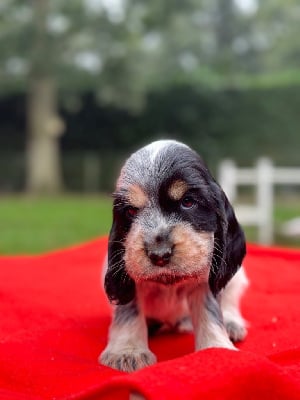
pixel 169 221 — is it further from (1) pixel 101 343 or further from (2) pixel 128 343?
(1) pixel 101 343

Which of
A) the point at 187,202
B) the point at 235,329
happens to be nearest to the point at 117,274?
the point at 187,202

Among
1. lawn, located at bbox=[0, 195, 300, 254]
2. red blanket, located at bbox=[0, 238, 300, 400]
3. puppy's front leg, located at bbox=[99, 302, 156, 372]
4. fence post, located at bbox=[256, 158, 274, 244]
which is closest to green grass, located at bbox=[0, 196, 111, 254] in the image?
lawn, located at bbox=[0, 195, 300, 254]

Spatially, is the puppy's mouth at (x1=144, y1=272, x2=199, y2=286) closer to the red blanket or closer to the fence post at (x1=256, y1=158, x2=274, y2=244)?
the red blanket

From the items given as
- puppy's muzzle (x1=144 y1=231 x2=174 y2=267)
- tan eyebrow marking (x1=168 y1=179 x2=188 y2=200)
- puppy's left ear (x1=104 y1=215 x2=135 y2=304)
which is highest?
tan eyebrow marking (x1=168 y1=179 x2=188 y2=200)

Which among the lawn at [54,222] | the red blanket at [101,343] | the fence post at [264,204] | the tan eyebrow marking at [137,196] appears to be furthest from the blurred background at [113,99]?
the tan eyebrow marking at [137,196]

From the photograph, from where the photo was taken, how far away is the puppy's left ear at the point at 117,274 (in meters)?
2.57

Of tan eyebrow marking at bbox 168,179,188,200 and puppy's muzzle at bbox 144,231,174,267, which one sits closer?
puppy's muzzle at bbox 144,231,174,267

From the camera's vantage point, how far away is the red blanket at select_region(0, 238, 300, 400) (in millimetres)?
2027

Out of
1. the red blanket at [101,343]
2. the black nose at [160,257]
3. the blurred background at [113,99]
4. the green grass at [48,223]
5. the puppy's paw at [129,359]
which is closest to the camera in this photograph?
the red blanket at [101,343]

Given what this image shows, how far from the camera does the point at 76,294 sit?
4090mm

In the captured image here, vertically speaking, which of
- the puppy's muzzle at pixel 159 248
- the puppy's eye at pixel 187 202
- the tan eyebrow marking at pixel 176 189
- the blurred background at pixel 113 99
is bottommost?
the puppy's muzzle at pixel 159 248

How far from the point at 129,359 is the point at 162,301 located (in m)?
0.31

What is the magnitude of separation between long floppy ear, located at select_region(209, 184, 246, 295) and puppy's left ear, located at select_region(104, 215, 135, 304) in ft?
1.09

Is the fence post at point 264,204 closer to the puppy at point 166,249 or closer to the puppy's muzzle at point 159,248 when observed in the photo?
the puppy at point 166,249
